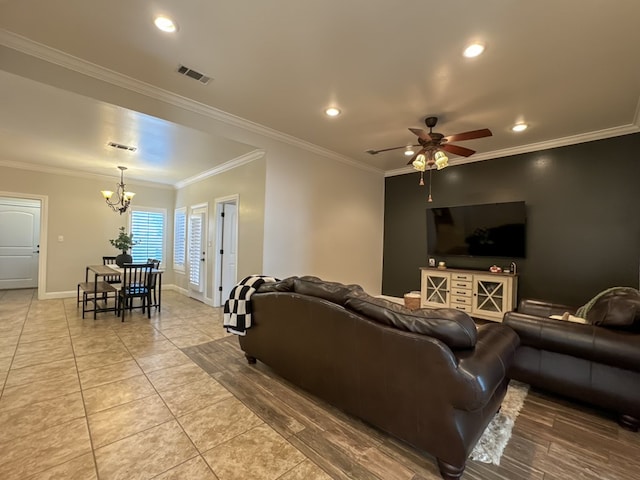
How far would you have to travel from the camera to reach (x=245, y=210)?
4.80m

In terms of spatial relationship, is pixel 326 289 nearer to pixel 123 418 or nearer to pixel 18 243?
pixel 123 418

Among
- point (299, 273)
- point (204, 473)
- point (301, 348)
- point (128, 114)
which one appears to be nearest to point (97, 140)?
point (128, 114)

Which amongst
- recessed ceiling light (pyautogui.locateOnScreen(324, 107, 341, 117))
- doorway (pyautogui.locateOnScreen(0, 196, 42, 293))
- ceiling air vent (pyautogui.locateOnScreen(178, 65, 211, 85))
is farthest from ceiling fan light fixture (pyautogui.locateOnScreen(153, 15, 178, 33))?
doorway (pyautogui.locateOnScreen(0, 196, 42, 293))

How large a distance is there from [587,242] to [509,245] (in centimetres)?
94

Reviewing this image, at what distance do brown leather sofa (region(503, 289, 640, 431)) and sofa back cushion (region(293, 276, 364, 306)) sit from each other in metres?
1.49

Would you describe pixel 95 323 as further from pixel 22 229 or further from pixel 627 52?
pixel 627 52

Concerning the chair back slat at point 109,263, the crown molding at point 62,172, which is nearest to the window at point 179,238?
the crown molding at point 62,172

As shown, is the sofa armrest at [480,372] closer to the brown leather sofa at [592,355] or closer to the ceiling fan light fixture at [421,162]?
the brown leather sofa at [592,355]

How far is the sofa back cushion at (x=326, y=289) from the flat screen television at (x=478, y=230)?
370cm

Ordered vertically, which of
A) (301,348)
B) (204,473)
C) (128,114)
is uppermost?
(128,114)

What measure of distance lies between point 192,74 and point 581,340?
4062mm

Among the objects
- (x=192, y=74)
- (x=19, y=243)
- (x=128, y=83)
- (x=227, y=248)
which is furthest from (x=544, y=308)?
(x=19, y=243)

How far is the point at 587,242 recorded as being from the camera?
4191 mm

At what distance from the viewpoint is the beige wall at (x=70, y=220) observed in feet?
19.1
